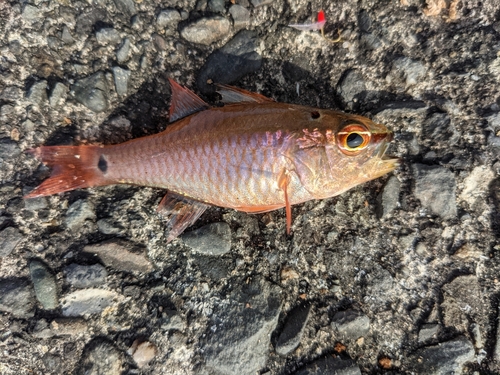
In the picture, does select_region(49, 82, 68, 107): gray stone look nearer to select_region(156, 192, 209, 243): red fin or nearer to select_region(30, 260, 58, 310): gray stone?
select_region(156, 192, 209, 243): red fin

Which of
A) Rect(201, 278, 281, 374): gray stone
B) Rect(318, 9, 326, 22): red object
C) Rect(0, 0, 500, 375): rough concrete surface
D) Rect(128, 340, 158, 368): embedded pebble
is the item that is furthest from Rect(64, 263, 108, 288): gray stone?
Rect(318, 9, 326, 22): red object

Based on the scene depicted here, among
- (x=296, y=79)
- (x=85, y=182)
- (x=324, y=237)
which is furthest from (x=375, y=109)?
(x=85, y=182)

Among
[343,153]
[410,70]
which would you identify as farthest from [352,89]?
[343,153]

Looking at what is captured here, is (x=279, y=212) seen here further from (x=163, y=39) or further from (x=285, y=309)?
(x=163, y=39)

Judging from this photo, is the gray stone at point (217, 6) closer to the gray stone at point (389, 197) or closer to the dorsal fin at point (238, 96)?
the dorsal fin at point (238, 96)

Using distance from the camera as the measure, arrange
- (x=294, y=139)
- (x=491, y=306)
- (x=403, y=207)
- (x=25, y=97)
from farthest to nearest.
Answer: (x=25, y=97)
(x=403, y=207)
(x=491, y=306)
(x=294, y=139)

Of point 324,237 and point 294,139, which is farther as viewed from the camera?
point 324,237
